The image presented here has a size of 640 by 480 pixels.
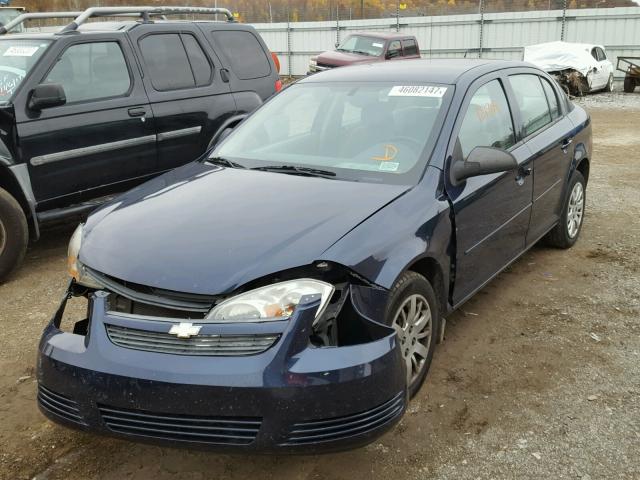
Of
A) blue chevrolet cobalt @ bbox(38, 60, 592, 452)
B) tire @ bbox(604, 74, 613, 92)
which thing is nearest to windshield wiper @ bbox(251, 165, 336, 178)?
blue chevrolet cobalt @ bbox(38, 60, 592, 452)

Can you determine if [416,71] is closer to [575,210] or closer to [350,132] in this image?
[350,132]

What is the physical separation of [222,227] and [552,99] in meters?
3.40

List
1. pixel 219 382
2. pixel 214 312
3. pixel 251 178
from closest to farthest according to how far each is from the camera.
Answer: pixel 219 382, pixel 214 312, pixel 251 178

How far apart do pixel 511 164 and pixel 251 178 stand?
1.41m

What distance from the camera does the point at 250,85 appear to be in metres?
6.97

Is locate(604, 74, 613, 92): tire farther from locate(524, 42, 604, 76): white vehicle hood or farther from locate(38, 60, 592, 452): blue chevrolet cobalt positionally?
locate(38, 60, 592, 452): blue chevrolet cobalt

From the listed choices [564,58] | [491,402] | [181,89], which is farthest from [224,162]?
[564,58]

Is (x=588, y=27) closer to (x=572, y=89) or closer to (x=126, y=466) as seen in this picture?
(x=572, y=89)

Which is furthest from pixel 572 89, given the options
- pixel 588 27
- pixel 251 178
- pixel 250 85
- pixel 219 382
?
pixel 219 382

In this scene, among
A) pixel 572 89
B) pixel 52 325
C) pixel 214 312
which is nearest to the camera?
pixel 214 312

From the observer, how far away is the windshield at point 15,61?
5273mm

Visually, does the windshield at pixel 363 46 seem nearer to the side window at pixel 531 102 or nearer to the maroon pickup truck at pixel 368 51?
the maroon pickup truck at pixel 368 51

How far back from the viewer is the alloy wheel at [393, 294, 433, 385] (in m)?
3.07

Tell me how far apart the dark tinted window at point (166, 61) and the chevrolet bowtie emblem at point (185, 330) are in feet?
13.6
